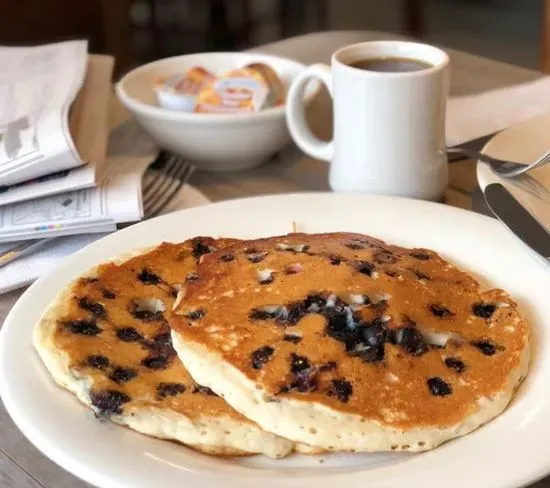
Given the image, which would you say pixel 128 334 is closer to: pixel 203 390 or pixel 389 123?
pixel 203 390

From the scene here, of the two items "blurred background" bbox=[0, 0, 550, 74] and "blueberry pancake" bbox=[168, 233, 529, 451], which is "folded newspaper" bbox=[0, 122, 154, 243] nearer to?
"blueberry pancake" bbox=[168, 233, 529, 451]

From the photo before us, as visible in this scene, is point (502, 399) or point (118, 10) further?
point (118, 10)

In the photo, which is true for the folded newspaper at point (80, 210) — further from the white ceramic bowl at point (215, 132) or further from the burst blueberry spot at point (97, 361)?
the burst blueberry spot at point (97, 361)

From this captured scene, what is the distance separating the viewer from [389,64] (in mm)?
1001

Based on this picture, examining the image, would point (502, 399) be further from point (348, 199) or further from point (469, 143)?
point (469, 143)

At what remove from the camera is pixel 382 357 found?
62 centimetres

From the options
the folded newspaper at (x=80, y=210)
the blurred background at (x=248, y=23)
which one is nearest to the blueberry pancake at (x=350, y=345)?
the folded newspaper at (x=80, y=210)

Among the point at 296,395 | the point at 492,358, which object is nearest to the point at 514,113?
the point at 492,358

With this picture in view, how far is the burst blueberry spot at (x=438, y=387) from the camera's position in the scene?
60 centimetres

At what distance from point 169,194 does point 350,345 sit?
460 millimetres

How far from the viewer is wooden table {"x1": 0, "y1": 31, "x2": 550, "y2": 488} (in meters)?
0.64

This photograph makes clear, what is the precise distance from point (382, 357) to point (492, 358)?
91 mm

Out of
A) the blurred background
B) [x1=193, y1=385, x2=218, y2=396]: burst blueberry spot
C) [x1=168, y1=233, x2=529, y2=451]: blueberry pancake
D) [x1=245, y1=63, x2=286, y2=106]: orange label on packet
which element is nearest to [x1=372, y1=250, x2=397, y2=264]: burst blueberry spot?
[x1=168, y1=233, x2=529, y2=451]: blueberry pancake

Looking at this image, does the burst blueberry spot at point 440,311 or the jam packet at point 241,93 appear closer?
the burst blueberry spot at point 440,311
